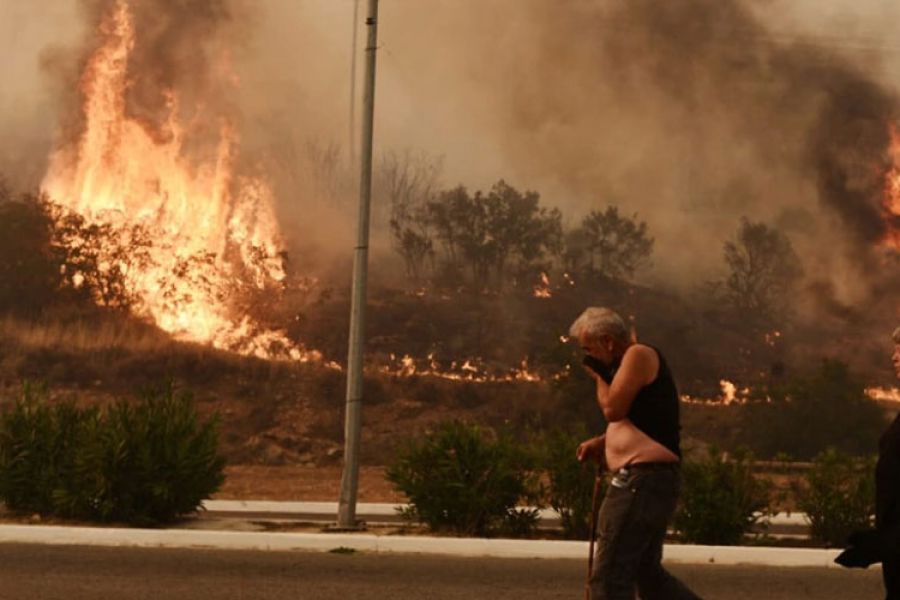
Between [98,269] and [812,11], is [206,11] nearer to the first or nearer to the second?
[98,269]

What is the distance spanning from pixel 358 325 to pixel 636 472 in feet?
28.1

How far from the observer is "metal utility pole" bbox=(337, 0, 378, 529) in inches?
535

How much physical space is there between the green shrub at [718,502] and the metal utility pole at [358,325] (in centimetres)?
327

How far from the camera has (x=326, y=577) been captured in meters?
10.2

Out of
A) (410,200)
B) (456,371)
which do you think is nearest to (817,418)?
(456,371)

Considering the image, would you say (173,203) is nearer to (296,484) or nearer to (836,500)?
(296,484)

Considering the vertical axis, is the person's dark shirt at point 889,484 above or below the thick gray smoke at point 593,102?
below

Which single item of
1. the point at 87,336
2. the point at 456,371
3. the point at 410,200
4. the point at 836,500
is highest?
the point at 410,200

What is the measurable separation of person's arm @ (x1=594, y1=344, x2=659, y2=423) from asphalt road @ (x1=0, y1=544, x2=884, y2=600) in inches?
145

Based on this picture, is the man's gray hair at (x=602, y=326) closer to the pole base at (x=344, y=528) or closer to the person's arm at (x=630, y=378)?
the person's arm at (x=630, y=378)

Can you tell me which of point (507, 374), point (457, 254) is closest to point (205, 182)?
point (457, 254)

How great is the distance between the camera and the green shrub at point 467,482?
1298 cm

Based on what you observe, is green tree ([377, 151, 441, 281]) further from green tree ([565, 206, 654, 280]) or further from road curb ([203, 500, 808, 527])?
road curb ([203, 500, 808, 527])

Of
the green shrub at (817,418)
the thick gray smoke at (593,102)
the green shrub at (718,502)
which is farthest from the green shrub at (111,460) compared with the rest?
the thick gray smoke at (593,102)
